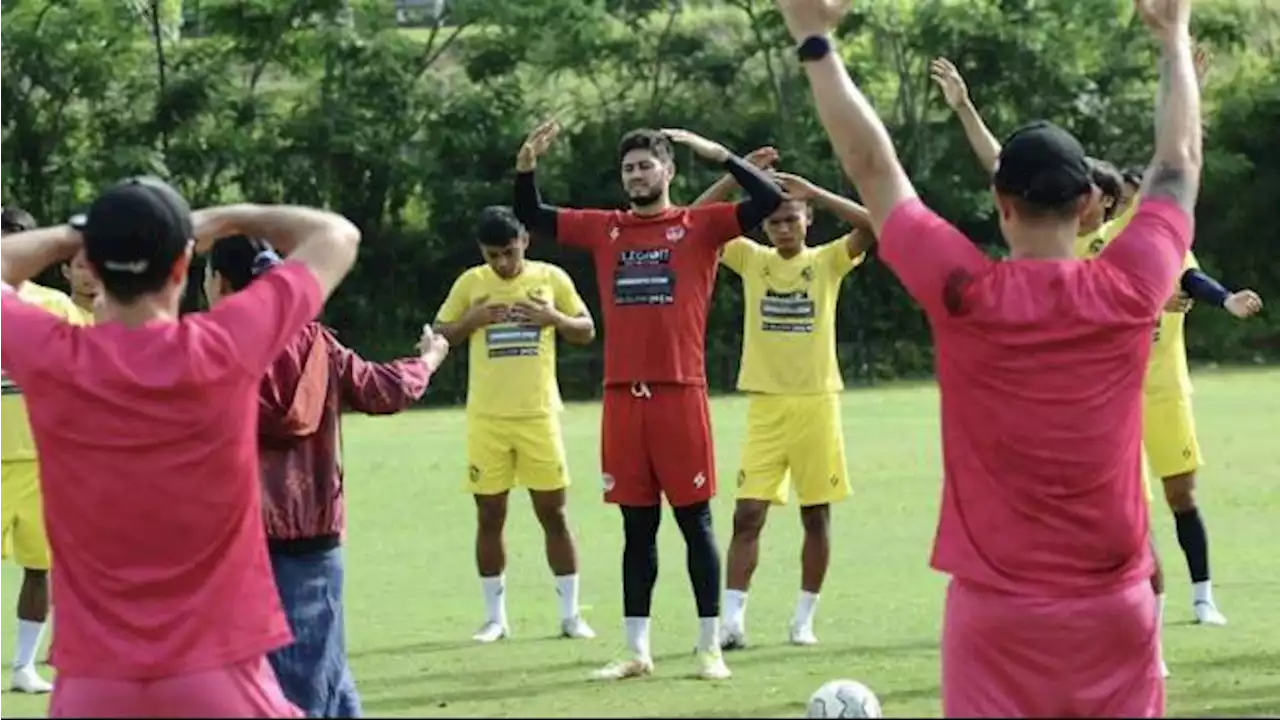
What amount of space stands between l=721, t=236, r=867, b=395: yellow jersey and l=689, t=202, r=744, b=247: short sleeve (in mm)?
1795

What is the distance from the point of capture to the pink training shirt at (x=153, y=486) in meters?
5.50

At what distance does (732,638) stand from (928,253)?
6948mm

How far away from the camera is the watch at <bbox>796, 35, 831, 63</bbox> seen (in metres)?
6.11

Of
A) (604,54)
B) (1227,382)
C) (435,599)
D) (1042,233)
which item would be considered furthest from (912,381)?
(1042,233)

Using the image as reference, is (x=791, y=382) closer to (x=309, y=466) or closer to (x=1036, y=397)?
(x=309, y=466)

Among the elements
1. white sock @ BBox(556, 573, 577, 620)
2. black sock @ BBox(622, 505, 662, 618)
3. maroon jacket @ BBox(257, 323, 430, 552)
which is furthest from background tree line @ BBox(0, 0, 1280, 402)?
maroon jacket @ BBox(257, 323, 430, 552)

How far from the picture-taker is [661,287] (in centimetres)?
1145

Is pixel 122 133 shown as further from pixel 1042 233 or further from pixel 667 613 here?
pixel 1042 233

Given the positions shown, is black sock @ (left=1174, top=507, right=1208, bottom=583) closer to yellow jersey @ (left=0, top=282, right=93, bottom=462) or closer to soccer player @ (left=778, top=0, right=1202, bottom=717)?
yellow jersey @ (left=0, top=282, right=93, bottom=462)

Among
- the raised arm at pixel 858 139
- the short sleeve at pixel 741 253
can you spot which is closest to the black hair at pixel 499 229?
the short sleeve at pixel 741 253

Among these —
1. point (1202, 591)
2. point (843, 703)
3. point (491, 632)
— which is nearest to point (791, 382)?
point (491, 632)

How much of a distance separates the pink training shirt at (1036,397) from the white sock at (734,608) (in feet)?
22.1

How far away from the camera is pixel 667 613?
45.2 ft

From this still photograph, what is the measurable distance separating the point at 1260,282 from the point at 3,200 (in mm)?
24175
